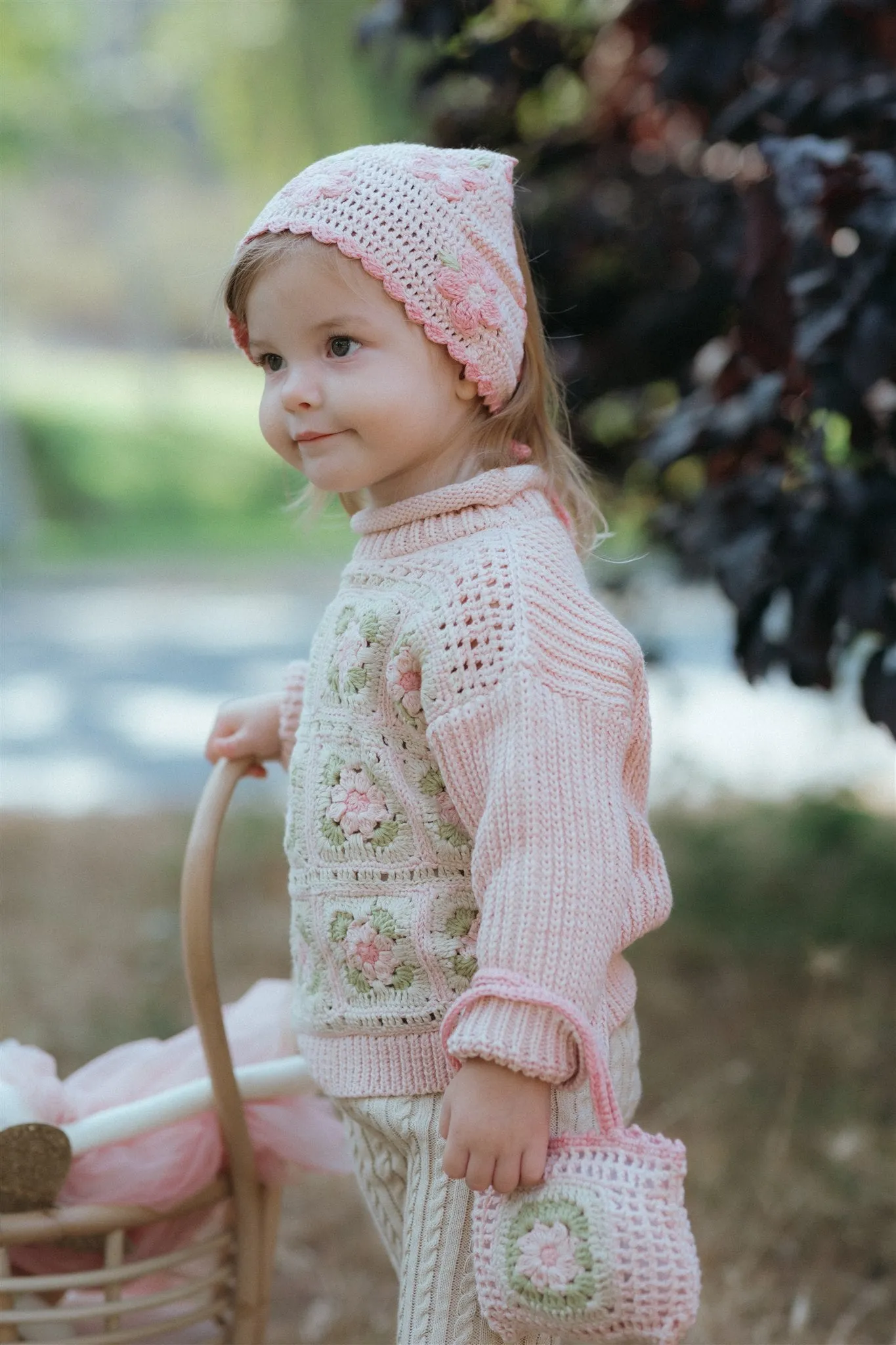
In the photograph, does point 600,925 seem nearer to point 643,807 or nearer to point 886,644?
point 643,807

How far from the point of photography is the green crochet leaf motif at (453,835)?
1.46 meters

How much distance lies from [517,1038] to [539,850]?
0.16m

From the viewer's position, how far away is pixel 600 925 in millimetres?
1328

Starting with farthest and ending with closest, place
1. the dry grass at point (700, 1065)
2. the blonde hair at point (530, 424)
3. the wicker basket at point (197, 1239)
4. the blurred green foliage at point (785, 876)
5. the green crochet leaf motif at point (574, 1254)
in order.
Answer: the blurred green foliage at point (785, 876) < the dry grass at point (700, 1065) < the wicker basket at point (197, 1239) < the blonde hair at point (530, 424) < the green crochet leaf motif at point (574, 1254)

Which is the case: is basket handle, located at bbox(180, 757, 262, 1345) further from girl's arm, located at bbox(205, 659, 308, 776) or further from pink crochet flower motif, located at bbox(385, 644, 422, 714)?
pink crochet flower motif, located at bbox(385, 644, 422, 714)

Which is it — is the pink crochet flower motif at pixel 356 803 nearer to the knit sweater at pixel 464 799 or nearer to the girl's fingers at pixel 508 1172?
the knit sweater at pixel 464 799

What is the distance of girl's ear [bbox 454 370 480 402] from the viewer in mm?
1536

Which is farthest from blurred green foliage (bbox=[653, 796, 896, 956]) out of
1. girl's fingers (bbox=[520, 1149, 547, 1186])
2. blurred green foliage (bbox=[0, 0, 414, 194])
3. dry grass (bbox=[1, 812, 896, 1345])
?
blurred green foliage (bbox=[0, 0, 414, 194])

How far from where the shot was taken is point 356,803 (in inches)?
58.8

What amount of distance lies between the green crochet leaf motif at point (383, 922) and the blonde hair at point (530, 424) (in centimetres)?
46

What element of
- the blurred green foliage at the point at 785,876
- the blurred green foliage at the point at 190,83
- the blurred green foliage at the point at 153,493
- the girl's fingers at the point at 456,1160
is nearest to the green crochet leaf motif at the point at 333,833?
the girl's fingers at the point at 456,1160

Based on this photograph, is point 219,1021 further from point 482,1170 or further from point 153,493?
point 153,493

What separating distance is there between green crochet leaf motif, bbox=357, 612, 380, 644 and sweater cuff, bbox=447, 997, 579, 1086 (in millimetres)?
395

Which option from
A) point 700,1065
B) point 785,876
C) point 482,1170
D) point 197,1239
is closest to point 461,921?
point 482,1170
